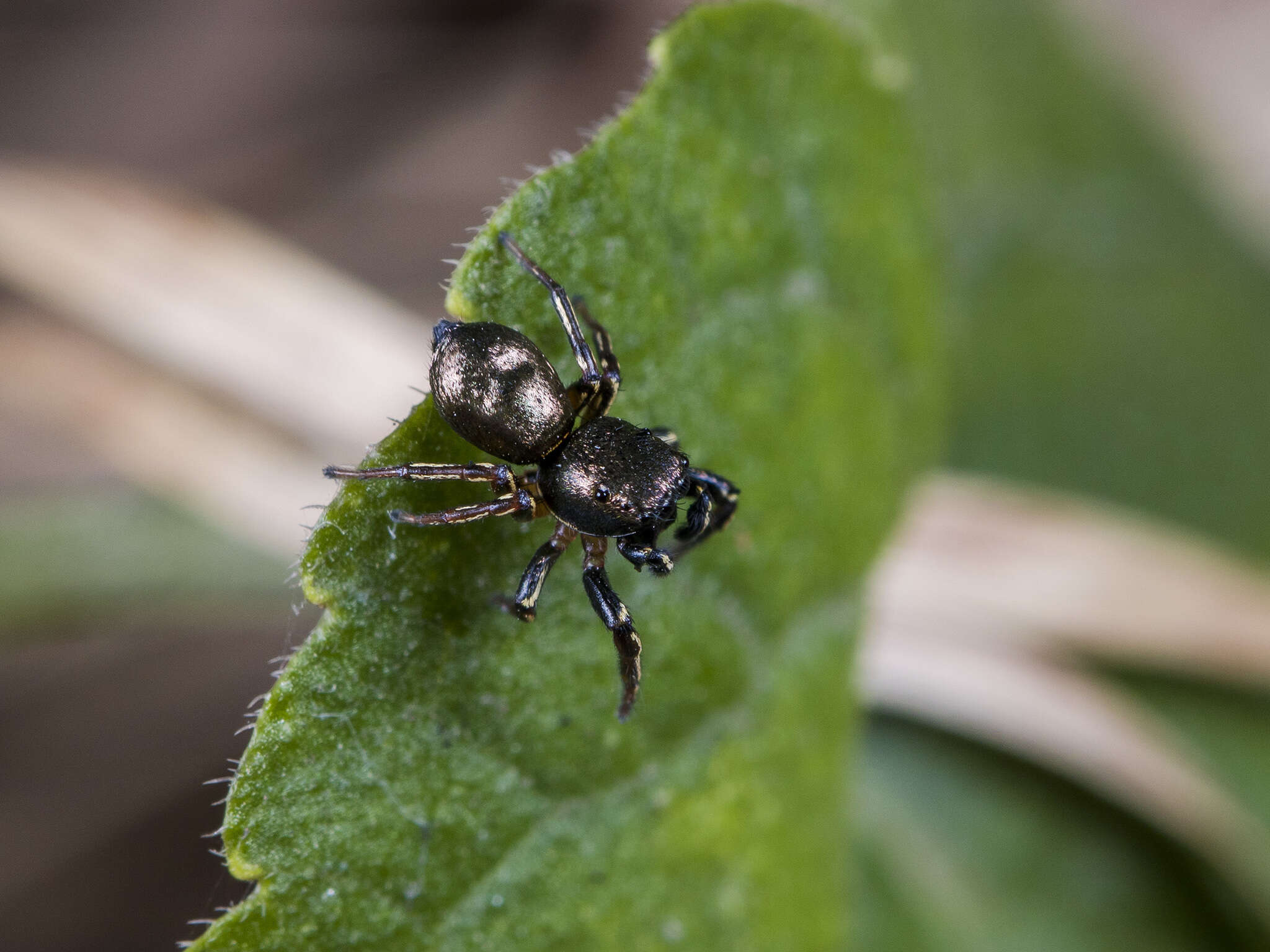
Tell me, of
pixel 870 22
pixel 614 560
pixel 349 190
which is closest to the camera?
pixel 614 560

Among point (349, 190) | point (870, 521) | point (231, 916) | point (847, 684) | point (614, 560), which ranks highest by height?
point (349, 190)

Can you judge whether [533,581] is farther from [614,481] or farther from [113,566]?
[113,566]

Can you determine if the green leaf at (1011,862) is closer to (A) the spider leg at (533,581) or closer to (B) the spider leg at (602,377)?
(B) the spider leg at (602,377)

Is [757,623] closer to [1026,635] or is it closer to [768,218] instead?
[768,218]

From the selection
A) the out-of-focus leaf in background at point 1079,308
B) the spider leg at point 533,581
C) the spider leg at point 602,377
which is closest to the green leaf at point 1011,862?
the out-of-focus leaf in background at point 1079,308

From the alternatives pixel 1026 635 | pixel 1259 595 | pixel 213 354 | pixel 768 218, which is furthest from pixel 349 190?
pixel 1259 595

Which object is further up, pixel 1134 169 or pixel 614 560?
pixel 1134 169

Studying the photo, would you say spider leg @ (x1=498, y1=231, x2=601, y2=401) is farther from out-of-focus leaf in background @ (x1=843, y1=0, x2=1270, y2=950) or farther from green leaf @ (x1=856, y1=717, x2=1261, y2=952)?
green leaf @ (x1=856, y1=717, x2=1261, y2=952)

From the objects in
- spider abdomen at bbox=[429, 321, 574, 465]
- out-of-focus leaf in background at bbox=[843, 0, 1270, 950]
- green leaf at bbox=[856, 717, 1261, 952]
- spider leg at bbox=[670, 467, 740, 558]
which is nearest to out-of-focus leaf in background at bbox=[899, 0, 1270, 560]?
out-of-focus leaf in background at bbox=[843, 0, 1270, 950]
